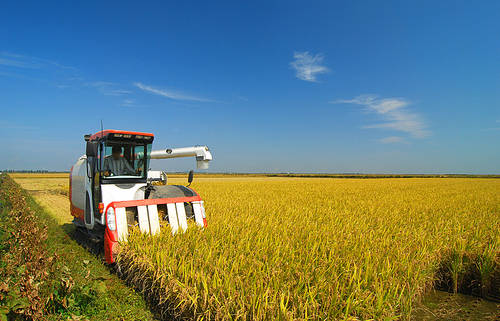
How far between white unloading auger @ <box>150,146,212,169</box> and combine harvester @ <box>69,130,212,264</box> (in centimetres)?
105

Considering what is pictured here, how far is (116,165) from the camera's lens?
20.0 feet

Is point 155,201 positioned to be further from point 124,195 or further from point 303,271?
point 303,271

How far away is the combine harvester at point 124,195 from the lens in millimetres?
4922

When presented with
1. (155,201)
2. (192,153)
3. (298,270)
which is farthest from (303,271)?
(192,153)

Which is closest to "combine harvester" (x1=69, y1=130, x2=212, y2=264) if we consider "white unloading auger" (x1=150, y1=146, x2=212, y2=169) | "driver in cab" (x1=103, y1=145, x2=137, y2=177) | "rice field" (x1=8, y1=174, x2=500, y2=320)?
"driver in cab" (x1=103, y1=145, x2=137, y2=177)

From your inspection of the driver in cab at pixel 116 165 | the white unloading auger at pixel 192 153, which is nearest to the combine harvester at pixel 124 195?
the driver in cab at pixel 116 165

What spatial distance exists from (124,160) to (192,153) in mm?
1867

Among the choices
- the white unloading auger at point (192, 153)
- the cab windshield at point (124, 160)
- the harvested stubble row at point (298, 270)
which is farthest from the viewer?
the white unloading auger at point (192, 153)

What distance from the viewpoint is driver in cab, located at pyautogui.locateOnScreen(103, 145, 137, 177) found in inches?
233

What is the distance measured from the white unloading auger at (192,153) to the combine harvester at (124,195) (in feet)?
3.43

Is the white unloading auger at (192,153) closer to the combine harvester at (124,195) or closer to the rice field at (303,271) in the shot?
the combine harvester at (124,195)

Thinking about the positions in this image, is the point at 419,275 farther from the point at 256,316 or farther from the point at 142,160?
the point at 142,160

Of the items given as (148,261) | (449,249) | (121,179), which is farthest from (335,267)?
(121,179)

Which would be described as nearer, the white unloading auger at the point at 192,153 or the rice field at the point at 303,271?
the rice field at the point at 303,271
